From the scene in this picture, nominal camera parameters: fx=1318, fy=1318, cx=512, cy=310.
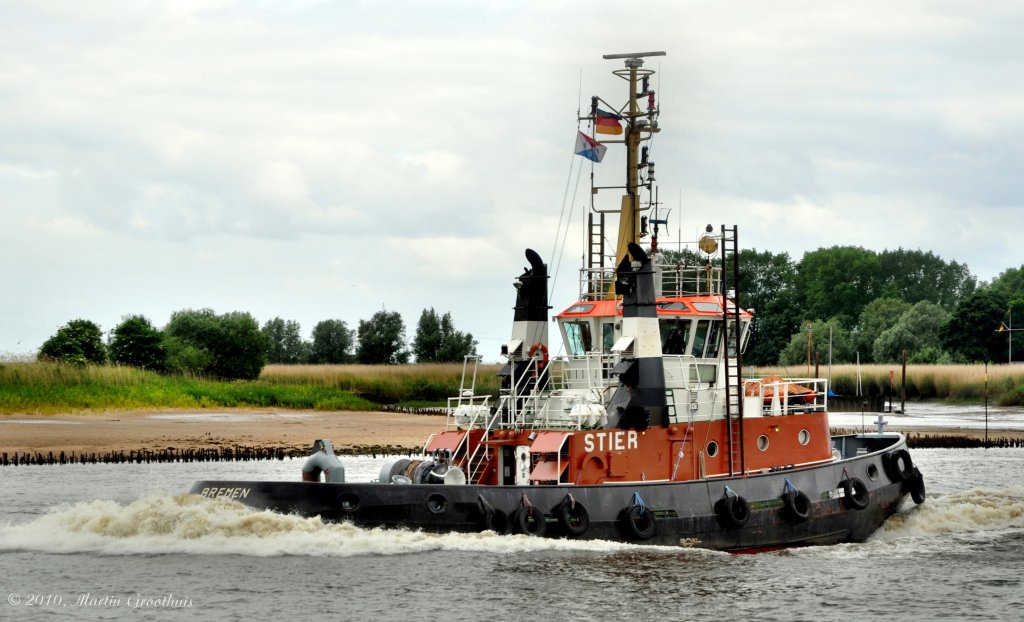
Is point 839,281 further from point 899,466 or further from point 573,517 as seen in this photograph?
point 573,517

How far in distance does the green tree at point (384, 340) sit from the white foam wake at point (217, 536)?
58.3 metres

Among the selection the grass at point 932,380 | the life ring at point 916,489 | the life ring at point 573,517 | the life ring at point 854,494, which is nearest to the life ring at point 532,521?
the life ring at point 573,517

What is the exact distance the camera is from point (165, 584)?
1983cm

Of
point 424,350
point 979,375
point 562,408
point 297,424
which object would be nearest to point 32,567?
point 562,408

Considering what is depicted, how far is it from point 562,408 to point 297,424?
95.4 feet

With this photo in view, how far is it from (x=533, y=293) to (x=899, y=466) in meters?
8.03

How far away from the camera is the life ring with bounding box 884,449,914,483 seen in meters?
25.8

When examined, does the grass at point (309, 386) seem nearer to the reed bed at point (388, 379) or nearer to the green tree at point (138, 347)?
the reed bed at point (388, 379)

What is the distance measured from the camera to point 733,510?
868 inches

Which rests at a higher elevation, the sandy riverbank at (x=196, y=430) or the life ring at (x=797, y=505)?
the sandy riverbank at (x=196, y=430)

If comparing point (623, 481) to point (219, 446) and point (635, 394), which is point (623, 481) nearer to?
point (635, 394)

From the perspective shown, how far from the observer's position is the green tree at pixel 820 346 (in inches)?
3477

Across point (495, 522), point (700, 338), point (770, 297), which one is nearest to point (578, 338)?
point (700, 338)

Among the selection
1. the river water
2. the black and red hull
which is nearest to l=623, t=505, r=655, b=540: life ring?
the black and red hull
